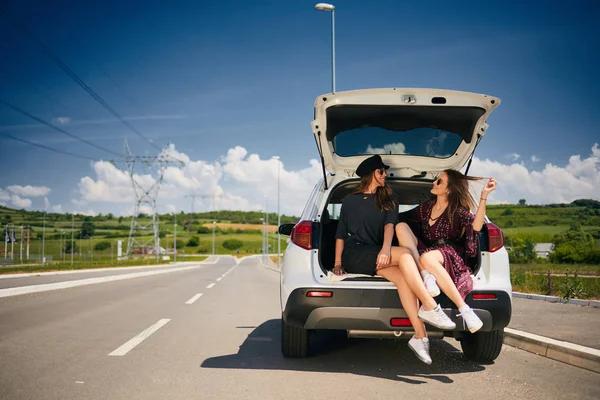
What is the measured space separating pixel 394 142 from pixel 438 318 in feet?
6.16

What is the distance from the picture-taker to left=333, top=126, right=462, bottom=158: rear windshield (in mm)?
5227

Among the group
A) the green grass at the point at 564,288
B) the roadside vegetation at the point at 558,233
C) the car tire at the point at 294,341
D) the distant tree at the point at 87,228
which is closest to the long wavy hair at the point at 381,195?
the car tire at the point at 294,341

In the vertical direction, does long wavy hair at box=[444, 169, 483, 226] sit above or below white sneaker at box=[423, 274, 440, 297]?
above

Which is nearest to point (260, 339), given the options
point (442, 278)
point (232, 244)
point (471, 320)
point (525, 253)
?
point (442, 278)

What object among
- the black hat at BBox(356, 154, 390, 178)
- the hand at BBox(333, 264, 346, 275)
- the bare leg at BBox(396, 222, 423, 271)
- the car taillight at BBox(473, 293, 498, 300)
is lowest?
the car taillight at BBox(473, 293, 498, 300)

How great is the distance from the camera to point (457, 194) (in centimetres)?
480

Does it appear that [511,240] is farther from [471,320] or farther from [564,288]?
[471,320]

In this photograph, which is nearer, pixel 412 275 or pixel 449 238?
Answer: pixel 412 275

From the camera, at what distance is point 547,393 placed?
3.95 m

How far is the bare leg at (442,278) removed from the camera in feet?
14.1

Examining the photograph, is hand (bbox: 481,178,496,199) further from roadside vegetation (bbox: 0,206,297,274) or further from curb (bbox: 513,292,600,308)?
roadside vegetation (bbox: 0,206,297,274)

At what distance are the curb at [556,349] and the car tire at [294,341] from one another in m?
2.58

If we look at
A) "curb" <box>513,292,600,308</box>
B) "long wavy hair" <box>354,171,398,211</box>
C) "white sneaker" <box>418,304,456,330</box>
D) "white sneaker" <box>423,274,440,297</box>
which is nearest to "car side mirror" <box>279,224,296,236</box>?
"long wavy hair" <box>354,171,398,211</box>

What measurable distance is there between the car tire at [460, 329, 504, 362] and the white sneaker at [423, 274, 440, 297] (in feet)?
3.61
